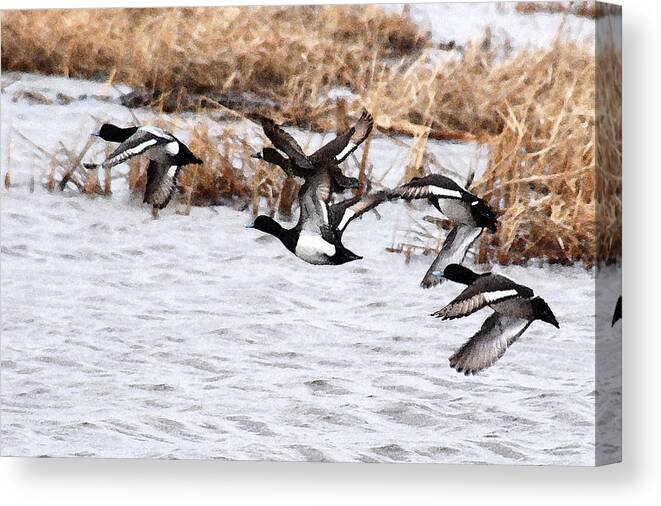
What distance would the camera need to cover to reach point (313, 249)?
6062 mm

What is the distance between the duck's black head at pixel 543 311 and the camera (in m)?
5.87

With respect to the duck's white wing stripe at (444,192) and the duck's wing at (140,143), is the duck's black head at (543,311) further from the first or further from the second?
the duck's wing at (140,143)

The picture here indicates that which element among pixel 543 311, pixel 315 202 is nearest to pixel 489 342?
pixel 543 311

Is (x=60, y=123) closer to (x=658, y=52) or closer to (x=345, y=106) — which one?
(x=345, y=106)

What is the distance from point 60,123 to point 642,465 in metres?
2.63

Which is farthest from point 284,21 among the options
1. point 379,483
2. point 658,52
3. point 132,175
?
point 379,483

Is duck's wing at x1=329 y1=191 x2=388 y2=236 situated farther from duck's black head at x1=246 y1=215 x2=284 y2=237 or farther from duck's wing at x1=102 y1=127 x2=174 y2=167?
duck's wing at x1=102 y1=127 x2=174 y2=167

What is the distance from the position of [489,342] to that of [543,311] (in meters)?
0.23

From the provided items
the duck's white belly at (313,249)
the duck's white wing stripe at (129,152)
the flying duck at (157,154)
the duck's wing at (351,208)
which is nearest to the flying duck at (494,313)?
the duck's wing at (351,208)

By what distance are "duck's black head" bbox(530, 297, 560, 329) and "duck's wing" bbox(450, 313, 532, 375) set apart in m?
0.05

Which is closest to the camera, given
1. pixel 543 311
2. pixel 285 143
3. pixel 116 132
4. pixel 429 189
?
pixel 543 311

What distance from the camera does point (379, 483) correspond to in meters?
6.18

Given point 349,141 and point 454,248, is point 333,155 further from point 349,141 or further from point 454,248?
point 454,248

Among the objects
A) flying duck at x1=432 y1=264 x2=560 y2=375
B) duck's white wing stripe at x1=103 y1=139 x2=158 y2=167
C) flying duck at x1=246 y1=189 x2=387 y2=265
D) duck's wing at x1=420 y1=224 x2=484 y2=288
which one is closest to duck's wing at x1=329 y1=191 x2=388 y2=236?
flying duck at x1=246 y1=189 x2=387 y2=265
